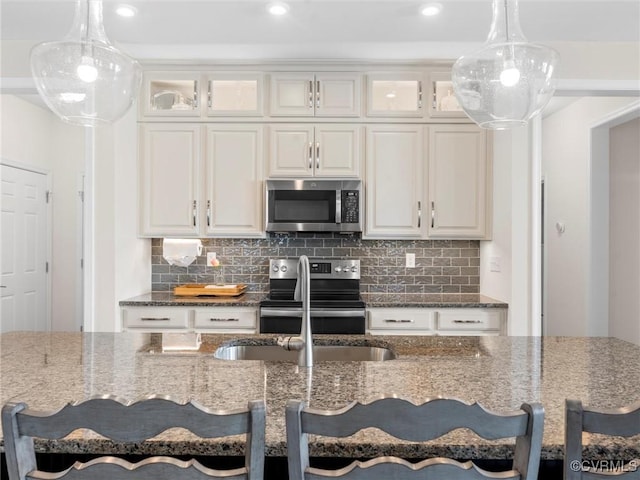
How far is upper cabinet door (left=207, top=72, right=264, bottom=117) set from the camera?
3547 mm

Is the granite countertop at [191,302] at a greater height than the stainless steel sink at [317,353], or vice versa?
the granite countertop at [191,302]

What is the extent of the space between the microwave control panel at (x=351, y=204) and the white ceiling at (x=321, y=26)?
0.96 meters

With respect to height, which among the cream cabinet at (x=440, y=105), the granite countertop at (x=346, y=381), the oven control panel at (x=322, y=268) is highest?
the cream cabinet at (x=440, y=105)

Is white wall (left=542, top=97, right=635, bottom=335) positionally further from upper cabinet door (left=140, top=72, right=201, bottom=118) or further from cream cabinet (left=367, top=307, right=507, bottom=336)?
upper cabinet door (left=140, top=72, right=201, bottom=118)

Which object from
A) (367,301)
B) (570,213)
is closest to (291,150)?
(367,301)

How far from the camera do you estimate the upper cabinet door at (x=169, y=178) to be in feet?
11.6

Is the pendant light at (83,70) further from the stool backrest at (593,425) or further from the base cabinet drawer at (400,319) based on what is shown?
the base cabinet drawer at (400,319)

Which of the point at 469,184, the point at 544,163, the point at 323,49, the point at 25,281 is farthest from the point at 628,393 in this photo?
the point at 25,281

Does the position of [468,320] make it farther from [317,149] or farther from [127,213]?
[127,213]

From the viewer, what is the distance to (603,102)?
3830 millimetres

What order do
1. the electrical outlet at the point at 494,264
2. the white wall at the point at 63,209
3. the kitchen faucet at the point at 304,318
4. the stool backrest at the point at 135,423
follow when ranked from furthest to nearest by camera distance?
the white wall at the point at 63,209
the electrical outlet at the point at 494,264
the kitchen faucet at the point at 304,318
the stool backrest at the point at 135,423

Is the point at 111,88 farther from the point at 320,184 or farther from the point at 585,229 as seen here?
the point at 585,229

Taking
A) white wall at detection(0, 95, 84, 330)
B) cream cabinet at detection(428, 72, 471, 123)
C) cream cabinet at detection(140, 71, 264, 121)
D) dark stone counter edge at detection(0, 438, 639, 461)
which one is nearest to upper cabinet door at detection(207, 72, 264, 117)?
cream cabinet at detection(140, 71, 264, 121)

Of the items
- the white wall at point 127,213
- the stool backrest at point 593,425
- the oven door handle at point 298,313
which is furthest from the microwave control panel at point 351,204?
the stool backrest at point 593,425
